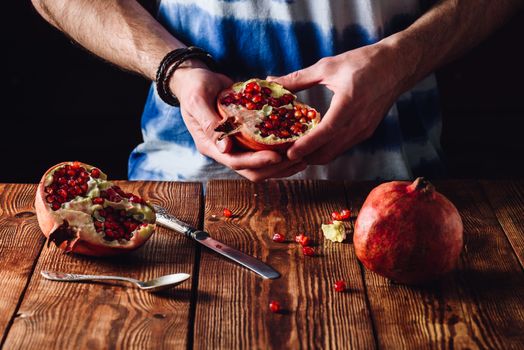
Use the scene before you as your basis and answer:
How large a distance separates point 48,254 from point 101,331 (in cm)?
30

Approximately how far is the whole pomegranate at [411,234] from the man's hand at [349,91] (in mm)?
314

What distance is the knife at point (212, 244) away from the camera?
1525 mm

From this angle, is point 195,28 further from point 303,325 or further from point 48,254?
point 303,325

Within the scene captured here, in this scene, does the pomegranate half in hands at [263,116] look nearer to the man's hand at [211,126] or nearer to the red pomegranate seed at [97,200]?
the man's hand at [211,126]

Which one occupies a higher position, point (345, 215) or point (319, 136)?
point (319, 136)

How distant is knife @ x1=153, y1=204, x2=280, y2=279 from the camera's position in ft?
5.00

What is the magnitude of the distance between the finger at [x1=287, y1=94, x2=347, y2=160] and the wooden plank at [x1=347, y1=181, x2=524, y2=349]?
1.09ft

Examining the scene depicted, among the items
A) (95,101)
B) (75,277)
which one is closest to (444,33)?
(75,277)

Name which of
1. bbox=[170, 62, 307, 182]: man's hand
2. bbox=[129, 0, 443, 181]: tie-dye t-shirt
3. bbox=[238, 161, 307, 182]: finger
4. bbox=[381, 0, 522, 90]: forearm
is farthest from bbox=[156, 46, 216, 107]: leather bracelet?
bbox=[381, 0, 522, 90]: forearm

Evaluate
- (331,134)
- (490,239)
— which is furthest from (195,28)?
(490,239)

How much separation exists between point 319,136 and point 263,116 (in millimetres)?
149

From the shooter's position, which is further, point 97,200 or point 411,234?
point 97,200

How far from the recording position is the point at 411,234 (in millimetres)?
1455

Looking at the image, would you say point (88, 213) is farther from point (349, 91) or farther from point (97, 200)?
point (349, 91)
